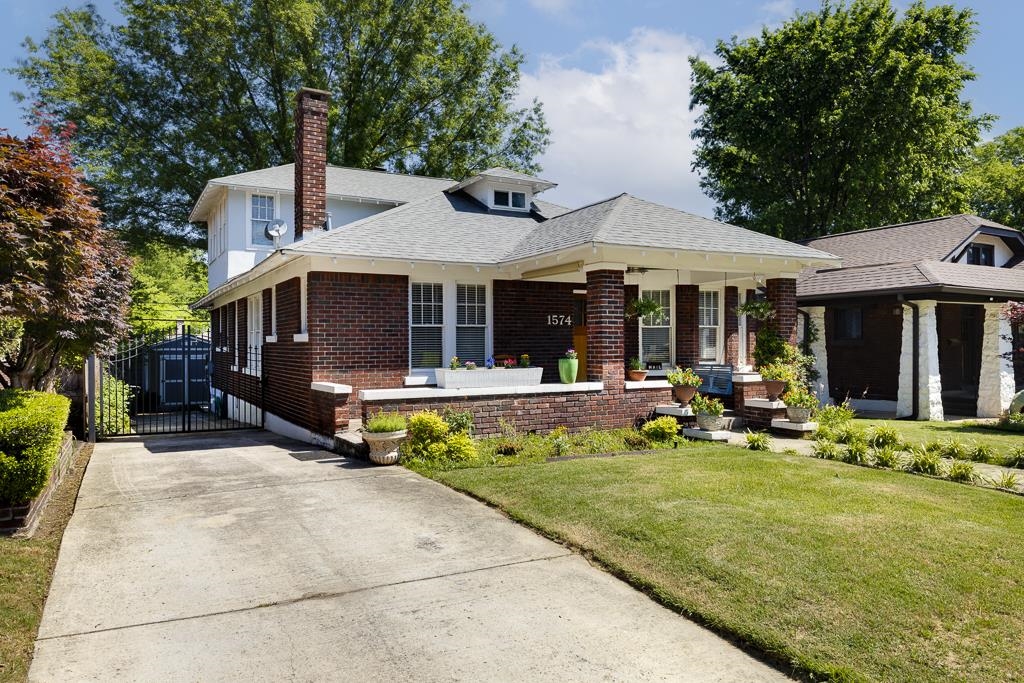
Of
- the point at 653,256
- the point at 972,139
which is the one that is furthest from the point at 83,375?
the point at 972,139

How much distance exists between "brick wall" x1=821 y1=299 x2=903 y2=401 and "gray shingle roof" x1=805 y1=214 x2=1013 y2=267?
1458mm

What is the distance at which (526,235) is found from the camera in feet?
48.6

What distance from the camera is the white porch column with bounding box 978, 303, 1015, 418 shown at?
15.8 metres

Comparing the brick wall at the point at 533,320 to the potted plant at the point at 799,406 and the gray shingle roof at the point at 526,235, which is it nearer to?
the gray shingle roof at the point at 526,235

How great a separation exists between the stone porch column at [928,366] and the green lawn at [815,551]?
825 cm

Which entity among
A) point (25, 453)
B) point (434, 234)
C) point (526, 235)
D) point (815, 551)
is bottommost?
point (815, 551)

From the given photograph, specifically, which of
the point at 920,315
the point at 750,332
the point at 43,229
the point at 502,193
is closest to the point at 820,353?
the point at 750,332

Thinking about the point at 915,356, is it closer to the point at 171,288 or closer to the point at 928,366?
the point at 928,366

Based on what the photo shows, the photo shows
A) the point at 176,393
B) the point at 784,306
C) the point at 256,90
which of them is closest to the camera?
the point at 784,306

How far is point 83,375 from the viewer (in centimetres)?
1324

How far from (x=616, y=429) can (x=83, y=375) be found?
10424 millimetres

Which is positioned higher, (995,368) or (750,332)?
(750,332)

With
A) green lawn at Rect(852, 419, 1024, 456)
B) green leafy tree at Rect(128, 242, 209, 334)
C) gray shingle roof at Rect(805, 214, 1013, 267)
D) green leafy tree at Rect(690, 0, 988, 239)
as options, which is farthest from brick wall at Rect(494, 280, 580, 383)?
green leafy tree at Rect(128, 242, 209, 334)

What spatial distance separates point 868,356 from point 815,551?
15.3m
